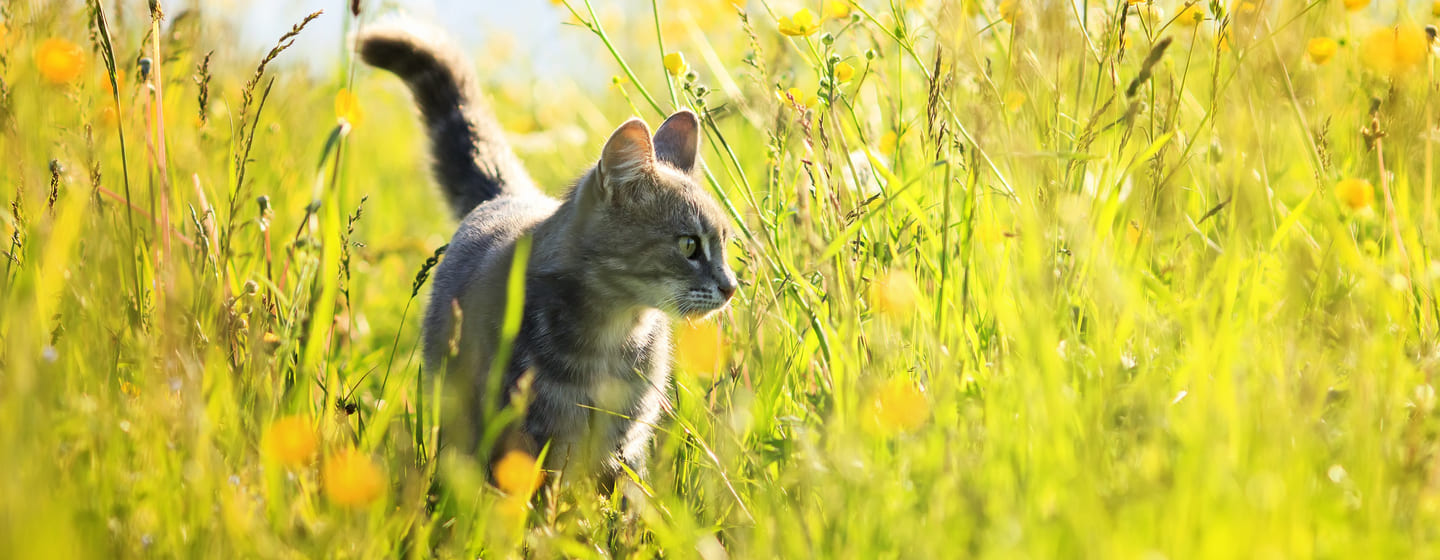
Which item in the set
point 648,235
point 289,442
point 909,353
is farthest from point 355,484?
point 648,235

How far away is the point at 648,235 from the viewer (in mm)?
2566

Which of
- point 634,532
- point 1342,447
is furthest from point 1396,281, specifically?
point 634,532

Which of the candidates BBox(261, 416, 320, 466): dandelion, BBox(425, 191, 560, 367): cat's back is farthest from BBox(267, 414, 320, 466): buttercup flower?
BBox(425, 191, 560, 367): cat's back

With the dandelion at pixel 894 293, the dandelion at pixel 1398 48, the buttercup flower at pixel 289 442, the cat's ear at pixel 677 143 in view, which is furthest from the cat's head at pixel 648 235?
the dandelion at pixel 1398 48

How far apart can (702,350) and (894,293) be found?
65 cm

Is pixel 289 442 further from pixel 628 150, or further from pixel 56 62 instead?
pixel 628 150

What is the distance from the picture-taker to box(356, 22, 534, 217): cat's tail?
3.16 meters

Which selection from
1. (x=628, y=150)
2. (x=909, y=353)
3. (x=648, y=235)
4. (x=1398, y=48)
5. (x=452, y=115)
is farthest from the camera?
(x=452, y=115)

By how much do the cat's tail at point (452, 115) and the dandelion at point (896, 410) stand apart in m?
2.28

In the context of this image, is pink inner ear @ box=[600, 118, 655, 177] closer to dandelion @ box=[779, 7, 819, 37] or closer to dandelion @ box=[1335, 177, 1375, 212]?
dandelion @ box=[779, 7, 819, 37]

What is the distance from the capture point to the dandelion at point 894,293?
1.57 metres

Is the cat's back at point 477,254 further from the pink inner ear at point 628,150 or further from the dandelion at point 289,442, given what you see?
the dandelion at point 289,442

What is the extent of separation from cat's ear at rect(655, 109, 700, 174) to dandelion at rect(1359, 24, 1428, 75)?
1662 mm

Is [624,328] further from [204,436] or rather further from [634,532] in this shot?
[204,436]
